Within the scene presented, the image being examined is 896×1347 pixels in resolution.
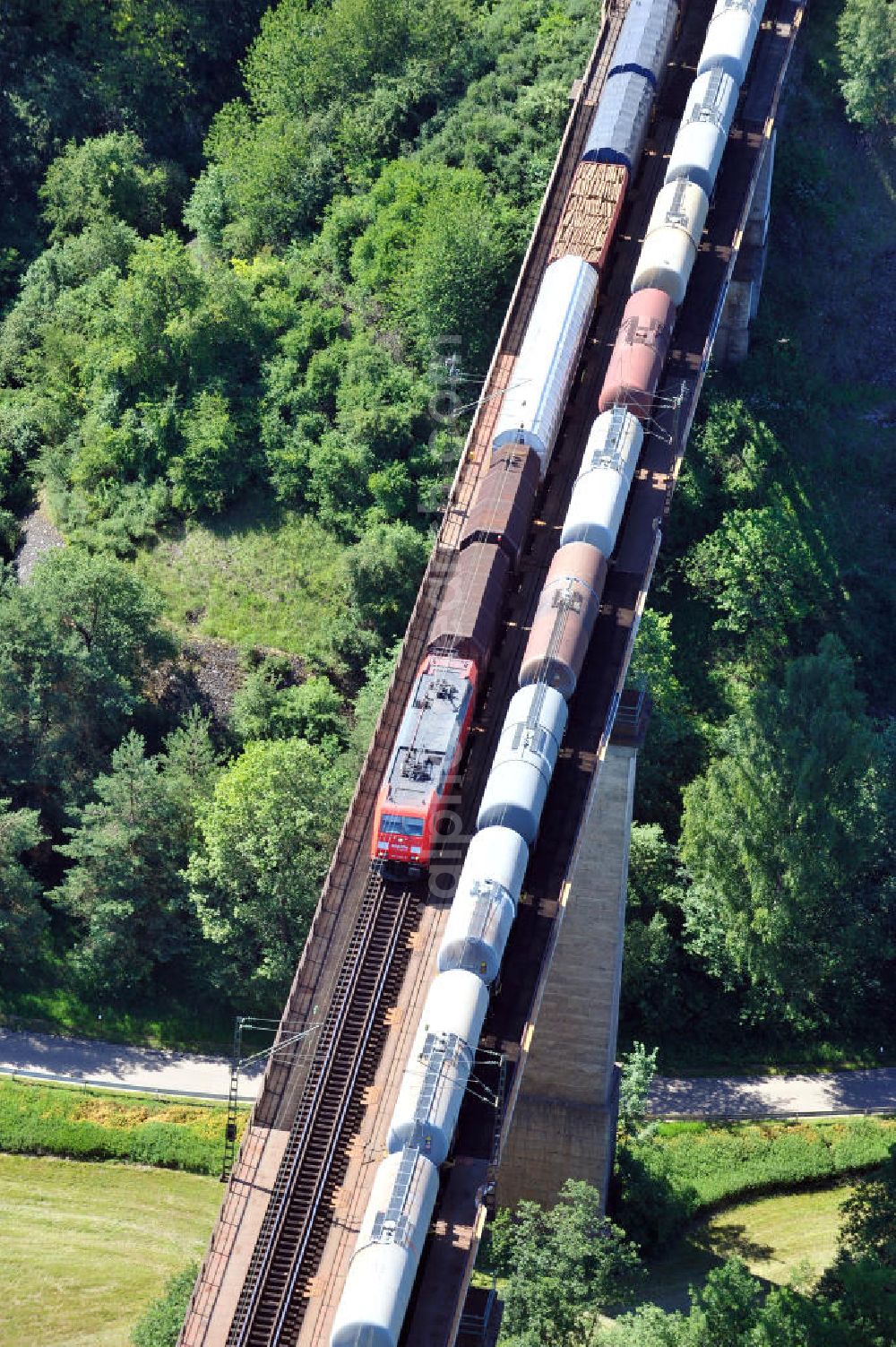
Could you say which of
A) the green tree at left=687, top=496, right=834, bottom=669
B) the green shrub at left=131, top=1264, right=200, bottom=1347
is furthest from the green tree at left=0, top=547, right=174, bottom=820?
the green tree at left=687, top=496, right=834, bottom=669

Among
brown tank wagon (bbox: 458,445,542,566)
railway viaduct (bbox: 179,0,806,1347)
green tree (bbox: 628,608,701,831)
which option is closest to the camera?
railway viaduct (bbox: 179,0,806,1347)

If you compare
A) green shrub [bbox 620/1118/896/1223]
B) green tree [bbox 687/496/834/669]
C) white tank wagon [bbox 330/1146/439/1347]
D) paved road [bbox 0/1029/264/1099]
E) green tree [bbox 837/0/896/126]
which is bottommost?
white tank wagon [bbox 330/1146/439/1347]

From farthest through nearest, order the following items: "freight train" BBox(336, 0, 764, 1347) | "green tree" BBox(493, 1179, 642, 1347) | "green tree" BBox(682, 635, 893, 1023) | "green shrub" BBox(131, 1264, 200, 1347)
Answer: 1. "green tree" BBox(682, 635, 893, 1023)
2. "green tree" BBox(493, 1179, 642, 1347)
3. "green shrub" BBox(131, 1264, 200, 1347)
4. "freight train" BBox(336, 0, 764, 1347)

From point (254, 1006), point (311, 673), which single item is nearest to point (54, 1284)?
point (254, 1006)

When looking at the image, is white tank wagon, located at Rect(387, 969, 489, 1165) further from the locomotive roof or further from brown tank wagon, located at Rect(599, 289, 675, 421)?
brown tank wagon, located at Rect(599, 289, 675, 421)

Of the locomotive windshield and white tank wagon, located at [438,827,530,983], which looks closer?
white tank wagon, located at [438,827,530,983]

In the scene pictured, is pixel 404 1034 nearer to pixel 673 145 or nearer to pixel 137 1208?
pixel 137 1208

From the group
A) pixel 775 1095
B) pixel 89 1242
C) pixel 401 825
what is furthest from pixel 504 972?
pixel 775 1095
